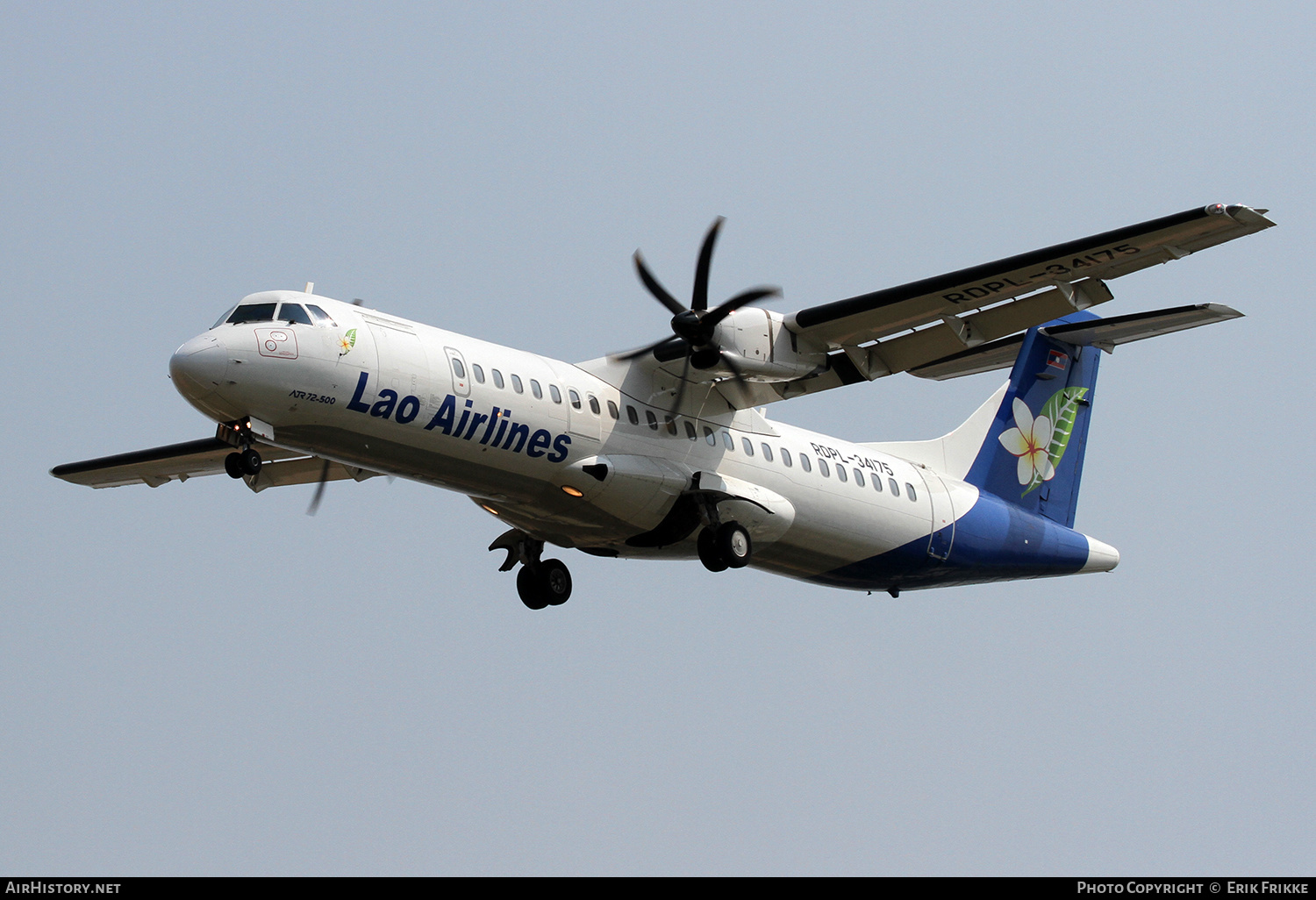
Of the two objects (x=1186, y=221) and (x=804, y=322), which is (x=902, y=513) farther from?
(x=1186, y=221)

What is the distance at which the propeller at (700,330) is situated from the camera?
17.4 meters

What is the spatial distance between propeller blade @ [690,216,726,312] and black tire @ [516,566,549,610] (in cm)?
400

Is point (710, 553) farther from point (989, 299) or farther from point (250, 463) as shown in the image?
point (250, 463)

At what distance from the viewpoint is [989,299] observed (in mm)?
16922

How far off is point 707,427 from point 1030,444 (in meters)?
6.25

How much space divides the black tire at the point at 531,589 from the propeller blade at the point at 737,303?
4.05 m

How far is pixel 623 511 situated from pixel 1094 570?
8.06 meters

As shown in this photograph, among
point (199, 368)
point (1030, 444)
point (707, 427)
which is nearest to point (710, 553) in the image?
point (707, 427)

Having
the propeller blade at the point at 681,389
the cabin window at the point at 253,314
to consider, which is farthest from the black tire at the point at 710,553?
the cabin window at the point at 253,314

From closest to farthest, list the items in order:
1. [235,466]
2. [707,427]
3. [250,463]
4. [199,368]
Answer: [199,368], [250,463], [235,466], [707,427]

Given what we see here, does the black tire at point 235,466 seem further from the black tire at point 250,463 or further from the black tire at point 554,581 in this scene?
the black tire at point 554,581

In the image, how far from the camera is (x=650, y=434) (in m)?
17.7

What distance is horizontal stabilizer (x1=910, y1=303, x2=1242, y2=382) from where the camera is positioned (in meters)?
17.9
